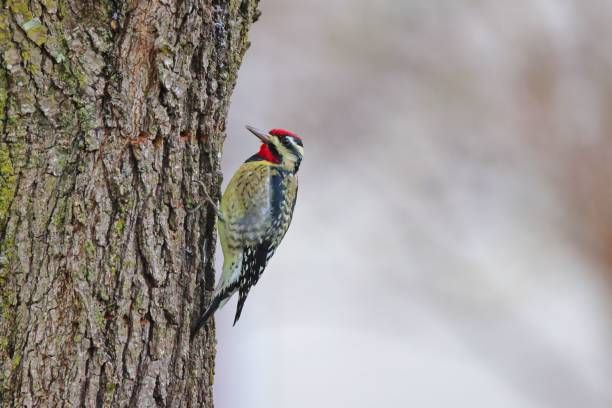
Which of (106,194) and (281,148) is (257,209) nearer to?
(281,148)

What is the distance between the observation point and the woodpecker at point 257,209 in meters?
3.76

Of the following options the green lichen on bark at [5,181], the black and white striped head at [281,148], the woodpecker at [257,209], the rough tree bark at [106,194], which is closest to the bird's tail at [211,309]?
the rough tree bark at [106,194]

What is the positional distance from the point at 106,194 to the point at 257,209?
56.5 inches

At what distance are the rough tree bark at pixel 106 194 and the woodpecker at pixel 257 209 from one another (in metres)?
0.65

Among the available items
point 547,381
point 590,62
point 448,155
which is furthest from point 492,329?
point 590,62

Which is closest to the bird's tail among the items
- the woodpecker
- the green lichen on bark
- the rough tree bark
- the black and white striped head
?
the rough tree bark

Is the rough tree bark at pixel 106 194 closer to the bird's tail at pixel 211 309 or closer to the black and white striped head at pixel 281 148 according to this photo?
the bird's tail at pixel 211 309

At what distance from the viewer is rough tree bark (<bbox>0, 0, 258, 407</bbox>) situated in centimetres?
249

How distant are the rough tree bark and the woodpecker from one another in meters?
0.65

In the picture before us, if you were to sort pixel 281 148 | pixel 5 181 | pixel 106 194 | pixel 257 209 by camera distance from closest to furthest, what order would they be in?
pixel 5 181 < pixel 106 194 < pixel 257 209 < pixel 281 148

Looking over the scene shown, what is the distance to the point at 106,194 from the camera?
2666 millimetres

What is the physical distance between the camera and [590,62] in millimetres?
6926

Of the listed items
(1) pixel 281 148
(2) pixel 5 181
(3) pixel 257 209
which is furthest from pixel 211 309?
(1) pixel 281 148

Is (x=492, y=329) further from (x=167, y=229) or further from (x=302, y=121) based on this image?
(x=167, y=229)
